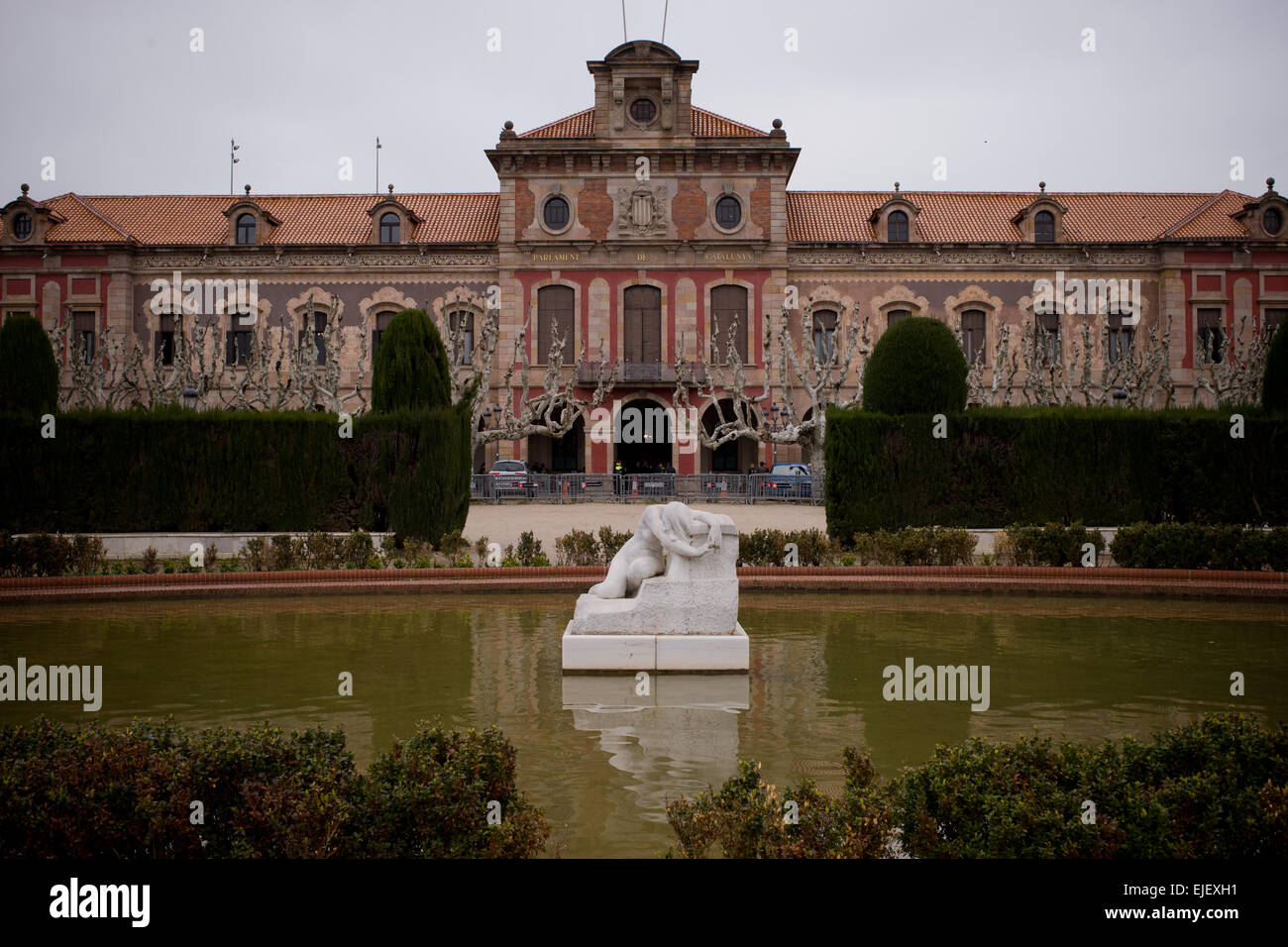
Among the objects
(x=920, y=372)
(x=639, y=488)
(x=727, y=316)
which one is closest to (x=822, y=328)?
(x=727, y=316)

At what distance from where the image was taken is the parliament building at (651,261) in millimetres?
35875

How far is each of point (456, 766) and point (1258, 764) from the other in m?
3.32

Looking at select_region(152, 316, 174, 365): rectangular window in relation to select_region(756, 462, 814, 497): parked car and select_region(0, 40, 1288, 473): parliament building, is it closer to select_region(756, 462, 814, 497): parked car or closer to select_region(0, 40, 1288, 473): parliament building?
select_region(0, 40, 1288, 473): parliament building

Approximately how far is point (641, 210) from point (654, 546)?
29.4 metres

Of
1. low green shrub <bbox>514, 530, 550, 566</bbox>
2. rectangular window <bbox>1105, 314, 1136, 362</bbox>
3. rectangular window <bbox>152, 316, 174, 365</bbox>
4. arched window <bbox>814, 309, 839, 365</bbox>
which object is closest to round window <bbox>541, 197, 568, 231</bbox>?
arched window <bbox>814, 309, 839, 365</bbox>

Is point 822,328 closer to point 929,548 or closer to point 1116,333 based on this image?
point 1116,333

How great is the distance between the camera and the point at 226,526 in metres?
16.5

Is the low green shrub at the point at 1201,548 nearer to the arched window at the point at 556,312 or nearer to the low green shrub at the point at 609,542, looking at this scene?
the low green shrub at the point at 609,542

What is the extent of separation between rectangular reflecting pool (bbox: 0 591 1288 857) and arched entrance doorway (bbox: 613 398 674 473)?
82.0 ft

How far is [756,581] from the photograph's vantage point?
12297 mm

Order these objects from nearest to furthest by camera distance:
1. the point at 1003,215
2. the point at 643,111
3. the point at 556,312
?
the point at 643,111, the point at 556,312, the point at 1003,215

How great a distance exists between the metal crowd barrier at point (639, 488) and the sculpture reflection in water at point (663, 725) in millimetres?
21361

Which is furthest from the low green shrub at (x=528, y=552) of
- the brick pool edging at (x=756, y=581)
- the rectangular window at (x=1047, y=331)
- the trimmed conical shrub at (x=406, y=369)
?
the rectangular window at (x=1047, y=331)
